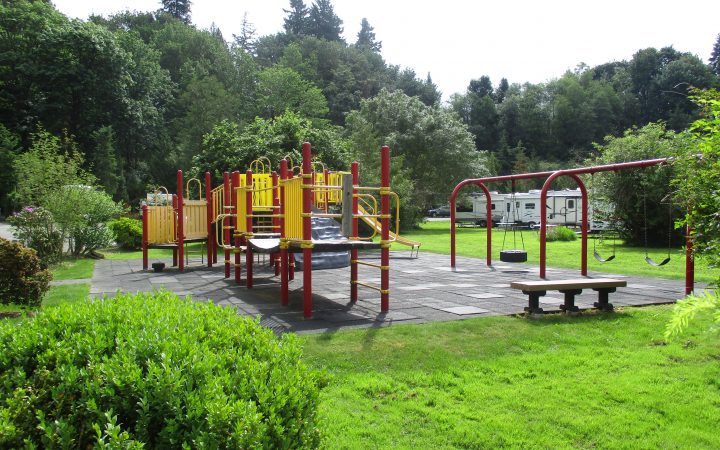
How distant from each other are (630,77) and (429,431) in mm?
85524

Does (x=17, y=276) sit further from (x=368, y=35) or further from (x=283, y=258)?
(x=368, y=35)

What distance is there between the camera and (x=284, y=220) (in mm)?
8078

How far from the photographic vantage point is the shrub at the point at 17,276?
7090 millimetres

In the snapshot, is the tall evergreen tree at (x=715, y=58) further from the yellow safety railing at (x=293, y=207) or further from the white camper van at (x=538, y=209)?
the yellow safety railing at (x=293, y=207)

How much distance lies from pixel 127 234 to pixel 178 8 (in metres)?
67.5

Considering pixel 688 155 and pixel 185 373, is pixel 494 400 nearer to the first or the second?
pixel 688 155

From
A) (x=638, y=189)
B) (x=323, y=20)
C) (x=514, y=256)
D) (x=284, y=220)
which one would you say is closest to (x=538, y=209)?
(x=638, y=189)

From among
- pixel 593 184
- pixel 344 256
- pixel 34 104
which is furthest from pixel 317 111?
pixel 344 256

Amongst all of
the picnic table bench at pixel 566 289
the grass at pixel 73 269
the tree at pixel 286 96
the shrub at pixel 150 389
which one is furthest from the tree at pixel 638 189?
the tree at pixel 286 96

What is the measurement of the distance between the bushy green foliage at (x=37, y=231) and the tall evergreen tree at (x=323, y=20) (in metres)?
84.8

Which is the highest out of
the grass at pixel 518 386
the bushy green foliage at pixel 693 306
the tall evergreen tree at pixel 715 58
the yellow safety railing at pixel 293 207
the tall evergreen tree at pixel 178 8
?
the tall evergreen tree at pixel 178 8

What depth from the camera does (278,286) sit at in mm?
10242

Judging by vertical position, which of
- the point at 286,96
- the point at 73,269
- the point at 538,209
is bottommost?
the point at 73,269

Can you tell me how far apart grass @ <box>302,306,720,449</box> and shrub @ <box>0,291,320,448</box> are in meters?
0.49
